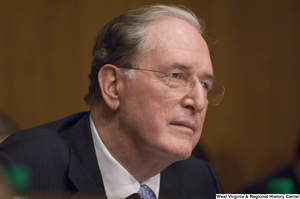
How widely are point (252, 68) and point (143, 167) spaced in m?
2.27

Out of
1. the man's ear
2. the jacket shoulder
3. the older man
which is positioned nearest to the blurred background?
the jacket shoulder

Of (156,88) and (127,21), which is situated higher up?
(127,21)

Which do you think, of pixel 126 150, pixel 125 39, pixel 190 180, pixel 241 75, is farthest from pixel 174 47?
pixel 241 75

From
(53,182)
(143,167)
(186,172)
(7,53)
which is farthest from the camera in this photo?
(7,53)

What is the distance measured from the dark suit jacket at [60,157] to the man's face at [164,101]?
0.83ft

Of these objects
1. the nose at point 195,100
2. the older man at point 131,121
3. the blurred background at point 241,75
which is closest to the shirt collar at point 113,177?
the older man at point 131,121

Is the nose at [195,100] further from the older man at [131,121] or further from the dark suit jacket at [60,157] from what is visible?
the dark suit jacket at [60,157]

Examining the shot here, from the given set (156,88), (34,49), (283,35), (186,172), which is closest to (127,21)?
(156,88)

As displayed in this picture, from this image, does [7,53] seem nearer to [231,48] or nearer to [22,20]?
[22,20]

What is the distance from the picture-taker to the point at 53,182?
134cm

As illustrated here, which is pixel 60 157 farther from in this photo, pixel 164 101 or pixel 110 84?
pixel 164 101

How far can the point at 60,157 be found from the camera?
1.42 m

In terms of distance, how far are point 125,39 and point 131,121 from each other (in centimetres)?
43

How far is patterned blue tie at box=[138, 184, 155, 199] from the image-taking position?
1.54m
